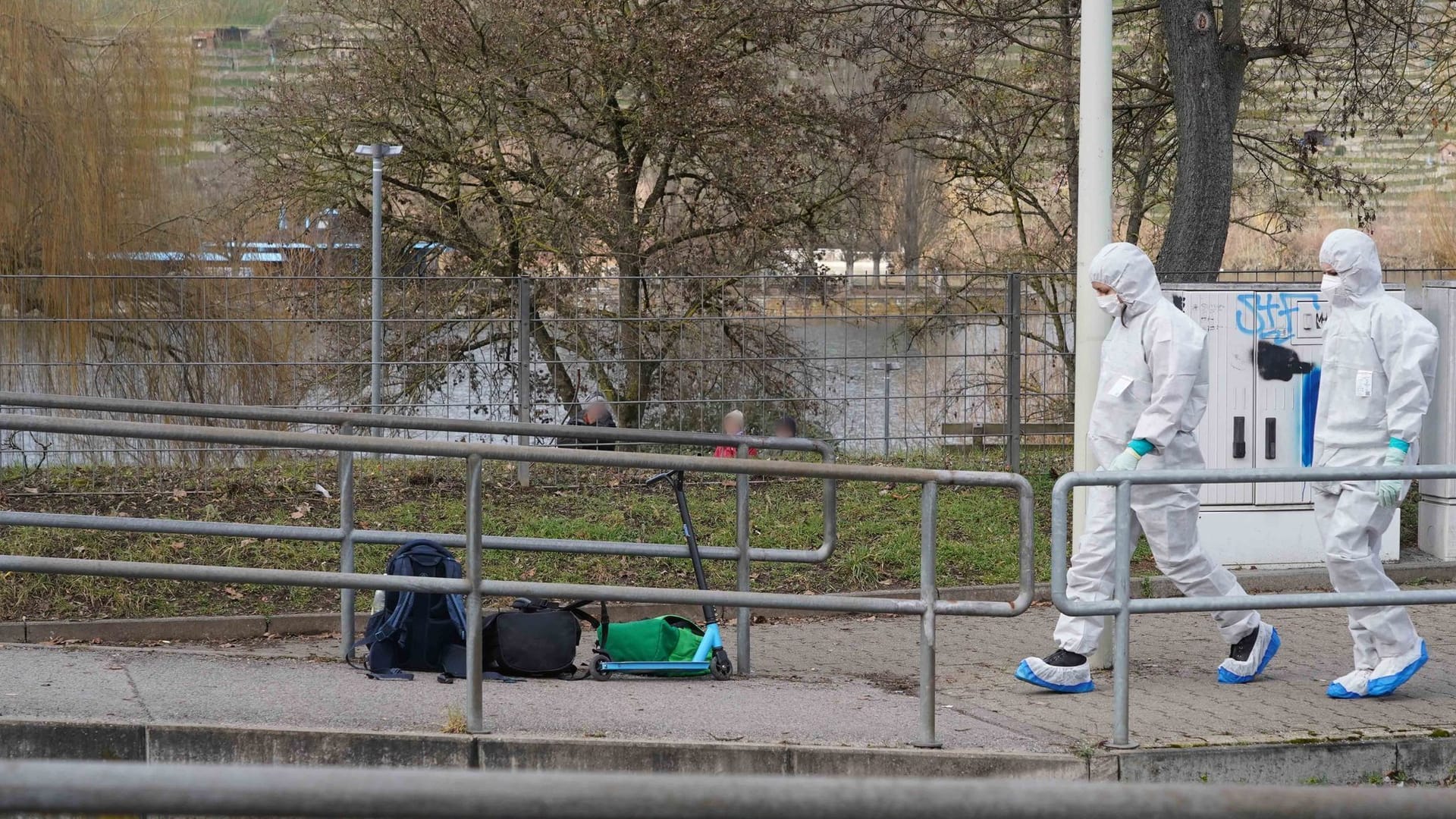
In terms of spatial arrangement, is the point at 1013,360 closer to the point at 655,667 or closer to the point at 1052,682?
the point at 1052,682

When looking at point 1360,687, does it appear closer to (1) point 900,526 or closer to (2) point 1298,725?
(2) point 1298,725

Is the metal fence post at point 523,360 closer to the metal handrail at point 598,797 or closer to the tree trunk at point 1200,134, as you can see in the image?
the tree trunk at point 1200,134

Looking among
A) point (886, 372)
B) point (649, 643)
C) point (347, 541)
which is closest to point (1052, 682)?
point (649, 643)

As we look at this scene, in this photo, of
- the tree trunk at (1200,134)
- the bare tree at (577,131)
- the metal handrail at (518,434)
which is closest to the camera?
the metal handrail at (518,434)

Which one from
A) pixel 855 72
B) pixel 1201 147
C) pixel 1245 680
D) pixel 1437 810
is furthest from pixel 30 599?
pixel 855 72

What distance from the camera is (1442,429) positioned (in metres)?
9.16

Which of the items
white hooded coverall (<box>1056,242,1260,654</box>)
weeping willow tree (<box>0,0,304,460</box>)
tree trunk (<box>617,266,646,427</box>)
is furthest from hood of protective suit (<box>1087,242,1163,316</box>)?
weeping willow tree (<box>0,0,304,460</box>)

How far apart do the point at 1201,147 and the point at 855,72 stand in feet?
19.0

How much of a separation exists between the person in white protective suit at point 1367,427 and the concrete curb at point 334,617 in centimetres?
234

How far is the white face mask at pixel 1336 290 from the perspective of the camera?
242 inches

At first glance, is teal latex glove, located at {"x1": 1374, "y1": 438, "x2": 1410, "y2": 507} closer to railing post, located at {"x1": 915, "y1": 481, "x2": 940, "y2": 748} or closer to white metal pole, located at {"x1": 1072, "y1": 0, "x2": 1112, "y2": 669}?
white metal pole, located at {"x1": 1072, "y1": 0, "x2": 1112, "y2": 669}

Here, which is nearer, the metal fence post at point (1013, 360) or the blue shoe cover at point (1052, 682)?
the blue shoe cover at point (1052, 682)

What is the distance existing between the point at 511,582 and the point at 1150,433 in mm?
2722

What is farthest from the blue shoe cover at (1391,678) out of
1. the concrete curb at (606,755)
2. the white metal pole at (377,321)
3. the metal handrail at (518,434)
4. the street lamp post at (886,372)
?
the white metal pole at (377,321)
